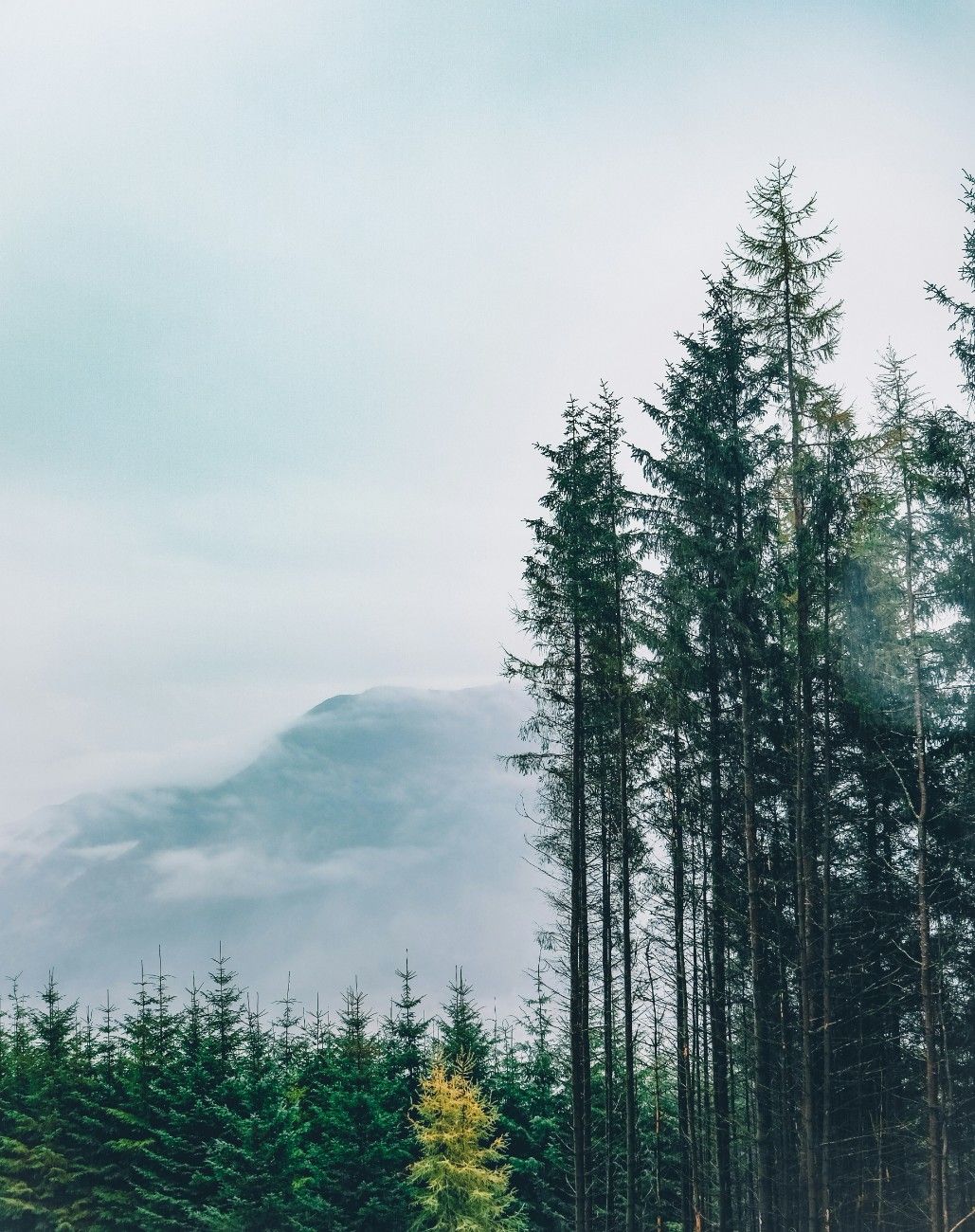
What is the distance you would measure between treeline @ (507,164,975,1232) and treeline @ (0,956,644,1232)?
26.8ft

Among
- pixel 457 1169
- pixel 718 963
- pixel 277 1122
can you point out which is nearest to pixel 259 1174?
pixel 277 1122

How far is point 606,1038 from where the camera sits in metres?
24.0

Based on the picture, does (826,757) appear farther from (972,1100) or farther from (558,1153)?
(558,1153)

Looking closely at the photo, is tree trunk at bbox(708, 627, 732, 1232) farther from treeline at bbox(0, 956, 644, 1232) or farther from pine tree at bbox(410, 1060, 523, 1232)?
pine tree at bbox(410, 1060, 523, 1232)

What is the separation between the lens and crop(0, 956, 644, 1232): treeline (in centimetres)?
→ 3241

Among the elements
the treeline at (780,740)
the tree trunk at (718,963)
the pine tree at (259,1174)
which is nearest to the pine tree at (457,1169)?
the pine tree at (259,1174)

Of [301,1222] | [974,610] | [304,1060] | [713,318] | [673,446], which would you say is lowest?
[301,1222]

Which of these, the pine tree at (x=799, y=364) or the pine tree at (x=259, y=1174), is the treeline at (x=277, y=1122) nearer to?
the pine tree at (x=259, y=1174)

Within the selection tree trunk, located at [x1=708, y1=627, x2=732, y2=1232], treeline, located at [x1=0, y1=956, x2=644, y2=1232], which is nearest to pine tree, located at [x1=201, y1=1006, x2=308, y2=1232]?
treeline, located at [x1=0, y1=956, x2=644, y2=1232]

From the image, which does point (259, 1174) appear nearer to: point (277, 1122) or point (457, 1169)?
point (277, 1122)

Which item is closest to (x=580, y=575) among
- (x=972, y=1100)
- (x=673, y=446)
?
(x=673, y=446)

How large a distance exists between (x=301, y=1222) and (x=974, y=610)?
2583cm

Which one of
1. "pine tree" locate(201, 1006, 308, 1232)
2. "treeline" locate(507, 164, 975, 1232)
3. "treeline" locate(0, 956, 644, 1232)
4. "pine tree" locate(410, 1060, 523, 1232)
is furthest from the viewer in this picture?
"pine tree" locate(201, 1006, 308, 1232)

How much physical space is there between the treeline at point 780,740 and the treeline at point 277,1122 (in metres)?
8.16
